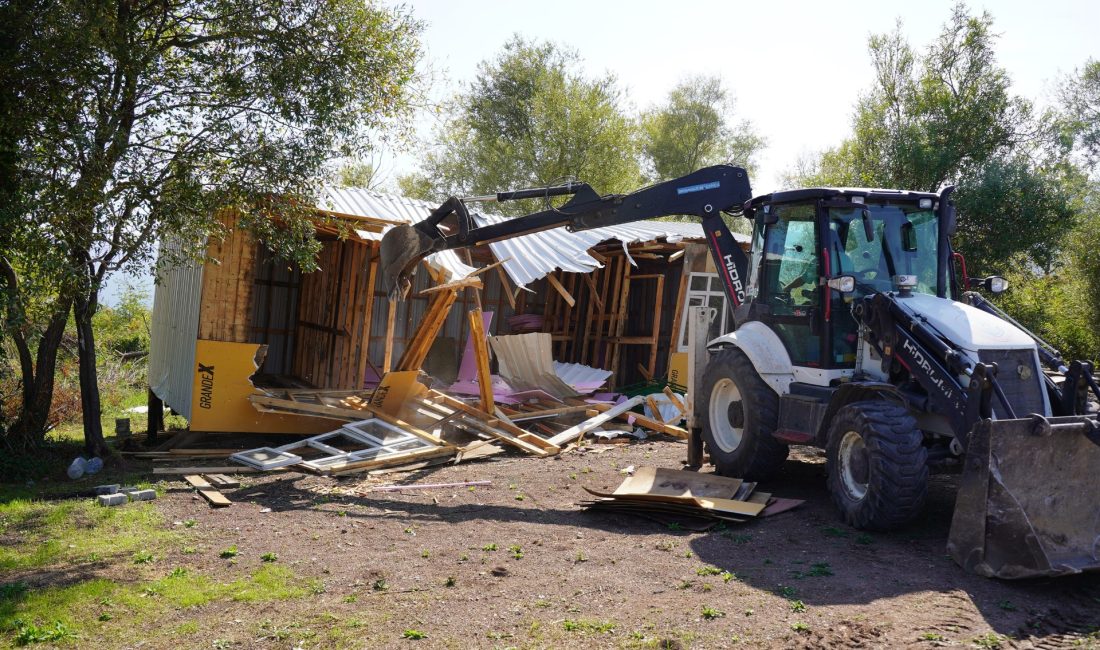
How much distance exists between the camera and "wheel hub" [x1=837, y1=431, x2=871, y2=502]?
20.7 feet

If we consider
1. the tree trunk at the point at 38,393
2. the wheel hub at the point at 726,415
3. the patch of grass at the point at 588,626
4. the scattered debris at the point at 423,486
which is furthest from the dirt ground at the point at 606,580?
the tree trunk at the point at 38,393

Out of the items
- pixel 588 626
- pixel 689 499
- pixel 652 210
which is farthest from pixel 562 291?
pixel 588 626

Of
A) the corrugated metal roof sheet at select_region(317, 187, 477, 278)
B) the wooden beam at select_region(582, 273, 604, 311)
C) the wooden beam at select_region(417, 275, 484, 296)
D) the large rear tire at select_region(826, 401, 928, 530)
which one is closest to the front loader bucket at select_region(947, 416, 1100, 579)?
the large rear tire at select_region(826, 401, 928, 530)

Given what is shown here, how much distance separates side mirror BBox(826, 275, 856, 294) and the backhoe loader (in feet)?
0.04

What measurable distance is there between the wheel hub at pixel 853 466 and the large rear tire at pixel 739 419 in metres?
1.16

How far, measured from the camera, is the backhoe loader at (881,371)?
5.33 meters

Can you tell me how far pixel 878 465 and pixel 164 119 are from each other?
7.96 m

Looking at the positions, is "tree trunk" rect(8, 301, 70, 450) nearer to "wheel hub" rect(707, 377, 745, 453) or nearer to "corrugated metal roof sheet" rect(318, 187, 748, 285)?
"corrugated metal roof sheet" rect(318, 187, 748, 285)

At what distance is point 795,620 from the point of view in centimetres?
460

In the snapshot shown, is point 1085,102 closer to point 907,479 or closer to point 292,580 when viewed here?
point 907,479

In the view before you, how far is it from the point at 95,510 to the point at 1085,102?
3327 centimetres

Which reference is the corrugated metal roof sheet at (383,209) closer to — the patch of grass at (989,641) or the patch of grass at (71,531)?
the patch of grass at (71,531)

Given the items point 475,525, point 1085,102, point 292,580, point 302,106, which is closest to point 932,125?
point 1085,102

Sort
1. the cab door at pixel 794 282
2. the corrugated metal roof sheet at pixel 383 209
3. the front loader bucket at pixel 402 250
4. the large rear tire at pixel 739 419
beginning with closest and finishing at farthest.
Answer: the cab door at pixel 794 282
the large rear tire at pixel 739 419
the front loader bucket at pixel 402 250
the corrugated metal roof sheet at pixel 383 209
